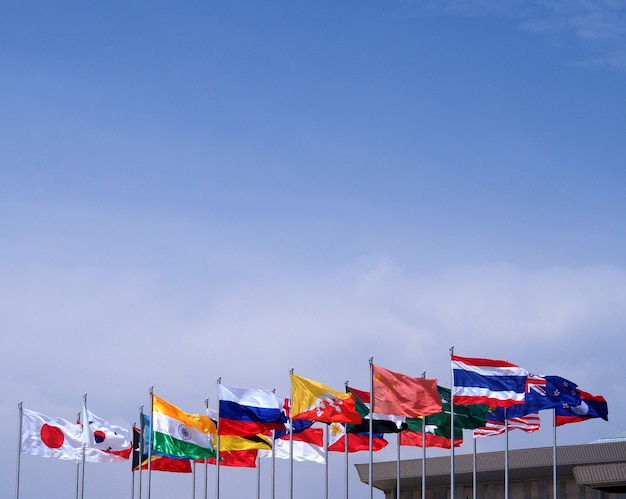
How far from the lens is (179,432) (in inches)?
2020

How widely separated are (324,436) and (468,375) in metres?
9.09

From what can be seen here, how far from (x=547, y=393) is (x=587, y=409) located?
8.73 feet

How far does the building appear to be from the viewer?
199 ft

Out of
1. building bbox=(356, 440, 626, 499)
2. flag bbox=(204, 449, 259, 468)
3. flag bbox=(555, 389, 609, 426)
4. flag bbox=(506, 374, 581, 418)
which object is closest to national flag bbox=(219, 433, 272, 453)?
flag bbox=(204, 449, 259, 468)

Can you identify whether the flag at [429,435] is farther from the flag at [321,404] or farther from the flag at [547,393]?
the flag at [321,404]

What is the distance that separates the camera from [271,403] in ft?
163

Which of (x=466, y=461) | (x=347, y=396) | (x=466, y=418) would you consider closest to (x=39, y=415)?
(x=347, y=396)

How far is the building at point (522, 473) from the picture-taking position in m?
60.7

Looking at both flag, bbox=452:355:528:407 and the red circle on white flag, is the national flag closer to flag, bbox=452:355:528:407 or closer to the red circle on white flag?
the red circle on white flag

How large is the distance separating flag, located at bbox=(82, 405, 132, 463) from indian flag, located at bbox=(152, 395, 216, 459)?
430 cm

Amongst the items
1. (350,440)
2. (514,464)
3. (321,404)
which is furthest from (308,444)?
(514,464)

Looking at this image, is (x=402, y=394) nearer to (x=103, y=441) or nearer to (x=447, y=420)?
(x=447, y=420)

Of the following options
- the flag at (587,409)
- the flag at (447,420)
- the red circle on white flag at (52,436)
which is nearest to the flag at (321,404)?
the flag at (447,420)

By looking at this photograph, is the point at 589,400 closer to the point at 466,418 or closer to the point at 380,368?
the point at 466,418
